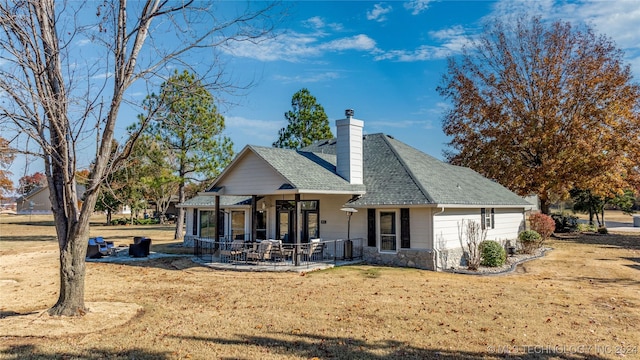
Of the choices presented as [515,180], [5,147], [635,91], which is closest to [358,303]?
[5,147]

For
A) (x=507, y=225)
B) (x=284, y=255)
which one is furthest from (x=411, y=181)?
(x=507, y=225)

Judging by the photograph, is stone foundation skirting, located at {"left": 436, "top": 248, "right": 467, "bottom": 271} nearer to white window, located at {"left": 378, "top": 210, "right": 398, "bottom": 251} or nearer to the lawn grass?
the lawn grass

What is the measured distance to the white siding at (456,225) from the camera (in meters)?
15.5

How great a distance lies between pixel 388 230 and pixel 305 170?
4.24 meters

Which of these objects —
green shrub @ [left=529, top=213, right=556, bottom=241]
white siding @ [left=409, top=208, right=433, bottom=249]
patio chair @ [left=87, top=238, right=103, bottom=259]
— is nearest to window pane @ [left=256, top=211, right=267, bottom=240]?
white siding @ [left=409, top=208, right=433, bottom=249]

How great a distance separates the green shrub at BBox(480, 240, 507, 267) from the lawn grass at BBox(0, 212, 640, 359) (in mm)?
806

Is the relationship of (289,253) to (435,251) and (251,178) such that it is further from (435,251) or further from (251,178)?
(435,251)

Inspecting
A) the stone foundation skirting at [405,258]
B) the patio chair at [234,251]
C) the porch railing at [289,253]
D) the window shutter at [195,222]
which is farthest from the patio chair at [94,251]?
the stone foundation skirting at [405,258]

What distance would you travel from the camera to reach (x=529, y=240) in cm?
2017

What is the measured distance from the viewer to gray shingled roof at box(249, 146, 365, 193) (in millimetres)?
15796

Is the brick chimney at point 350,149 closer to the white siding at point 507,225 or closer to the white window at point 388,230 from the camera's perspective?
the white window at point 388,230

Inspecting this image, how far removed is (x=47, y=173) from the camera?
27.5ft

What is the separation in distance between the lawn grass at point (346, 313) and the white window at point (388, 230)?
1.26 m

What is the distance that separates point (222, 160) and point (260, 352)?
24.1 m
